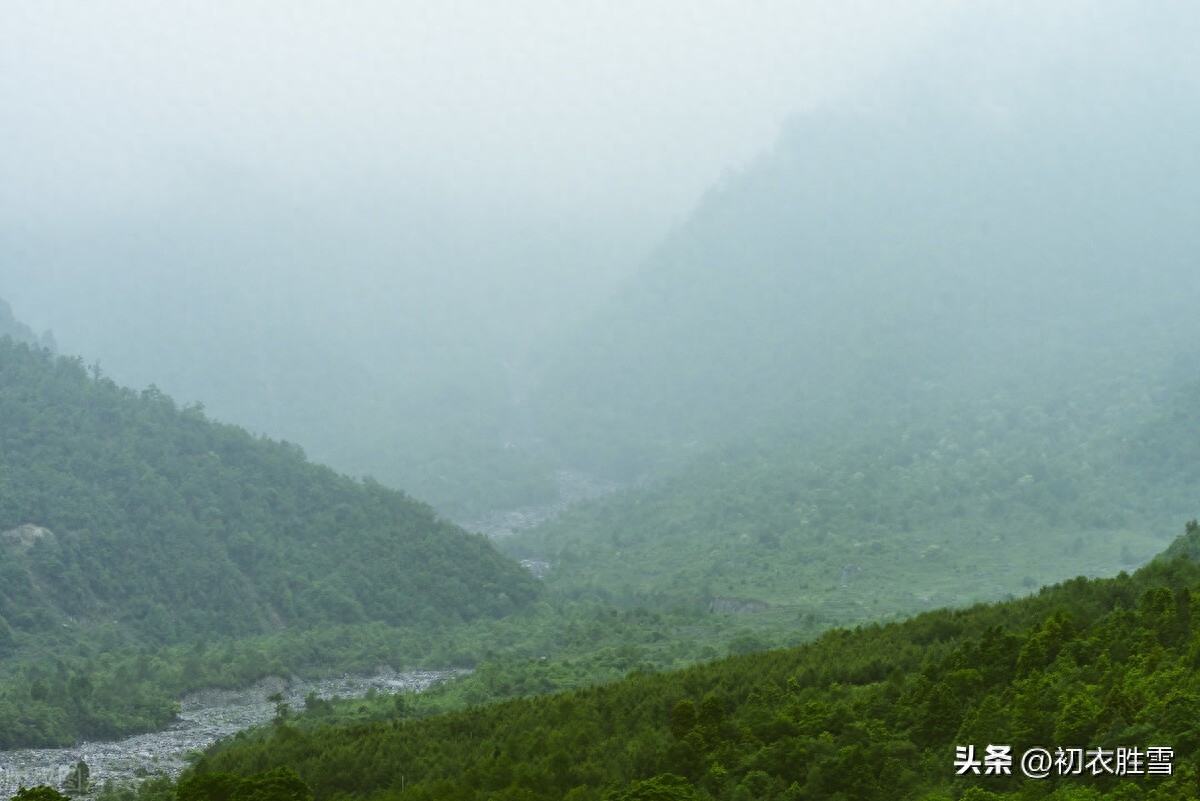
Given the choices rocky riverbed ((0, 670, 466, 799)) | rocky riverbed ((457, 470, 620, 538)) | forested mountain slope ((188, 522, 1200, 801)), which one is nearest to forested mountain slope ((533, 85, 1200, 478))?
rocky riverbed ((457, 470, 620, 538))

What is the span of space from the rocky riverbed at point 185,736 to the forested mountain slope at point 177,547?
1.76 m

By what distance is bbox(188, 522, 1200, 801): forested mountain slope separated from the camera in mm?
29219

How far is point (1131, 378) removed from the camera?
464 ft

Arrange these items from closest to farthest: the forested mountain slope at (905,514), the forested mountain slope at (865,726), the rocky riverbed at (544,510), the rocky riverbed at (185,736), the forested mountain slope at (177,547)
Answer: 1. the forested mountain slope at (865,726)
2. the rocky riverbed at (185,736)
3. the forested mountain slope at (177,547)
4. the forested mountain slope at (905,514)
5. the rocky riverbed at (544,510)

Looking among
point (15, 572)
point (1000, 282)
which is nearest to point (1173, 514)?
point (1000, 282)

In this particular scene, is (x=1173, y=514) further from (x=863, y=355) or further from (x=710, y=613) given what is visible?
(x=863, y=355)

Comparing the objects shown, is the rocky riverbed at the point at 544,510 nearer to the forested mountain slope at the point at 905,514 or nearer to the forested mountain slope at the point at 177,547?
the forested mountain slope at the point at 905,514

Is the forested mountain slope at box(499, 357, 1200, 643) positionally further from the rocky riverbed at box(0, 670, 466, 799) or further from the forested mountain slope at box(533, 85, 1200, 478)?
the rocky riverbed at box(0, 670, 466, 799)

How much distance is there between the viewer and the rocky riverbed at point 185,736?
51156mm

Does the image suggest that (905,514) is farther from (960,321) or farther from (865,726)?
(865,726)

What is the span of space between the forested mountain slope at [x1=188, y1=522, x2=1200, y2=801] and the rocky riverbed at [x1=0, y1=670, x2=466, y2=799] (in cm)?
1181

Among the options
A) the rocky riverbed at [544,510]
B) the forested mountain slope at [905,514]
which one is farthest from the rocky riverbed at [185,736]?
the rocky riverbed at [544,510]

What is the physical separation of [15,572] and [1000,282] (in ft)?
456

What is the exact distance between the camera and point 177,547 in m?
94.4
